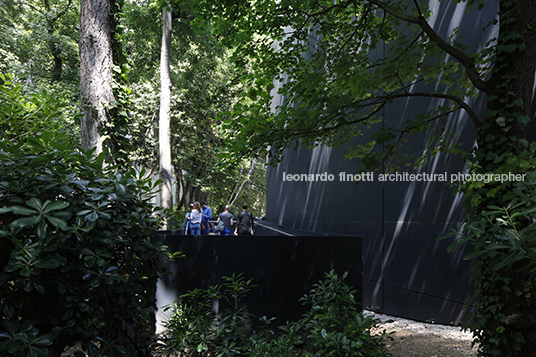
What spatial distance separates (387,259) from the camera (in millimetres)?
8500

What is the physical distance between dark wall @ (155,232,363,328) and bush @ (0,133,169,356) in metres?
3.32

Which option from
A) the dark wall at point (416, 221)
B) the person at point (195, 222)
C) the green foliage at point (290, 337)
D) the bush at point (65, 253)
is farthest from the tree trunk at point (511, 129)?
the person at point (195, 222)

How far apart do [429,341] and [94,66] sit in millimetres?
6162

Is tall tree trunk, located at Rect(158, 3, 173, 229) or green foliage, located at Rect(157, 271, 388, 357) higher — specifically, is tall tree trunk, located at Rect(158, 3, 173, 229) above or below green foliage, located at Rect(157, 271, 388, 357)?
above

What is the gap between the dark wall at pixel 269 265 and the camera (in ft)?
19.4

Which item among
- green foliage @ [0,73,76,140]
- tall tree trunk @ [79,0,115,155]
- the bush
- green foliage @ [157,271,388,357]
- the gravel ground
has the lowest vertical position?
the gravel ground

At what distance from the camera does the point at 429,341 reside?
572 centimetres

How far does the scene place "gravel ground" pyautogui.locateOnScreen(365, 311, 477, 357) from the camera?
512 cm

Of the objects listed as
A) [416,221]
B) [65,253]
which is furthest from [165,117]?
[65,253]

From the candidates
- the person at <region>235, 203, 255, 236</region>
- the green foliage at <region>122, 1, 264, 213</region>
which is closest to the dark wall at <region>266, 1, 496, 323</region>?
the person at <region>235, 203, 255, 236</region>

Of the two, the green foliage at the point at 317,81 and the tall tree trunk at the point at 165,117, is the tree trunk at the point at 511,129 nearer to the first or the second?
the green foliage at the point at 317,81

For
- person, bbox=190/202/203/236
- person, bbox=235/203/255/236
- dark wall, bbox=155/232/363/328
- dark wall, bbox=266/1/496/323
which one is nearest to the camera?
dark wall, bbox=155/232/363/328

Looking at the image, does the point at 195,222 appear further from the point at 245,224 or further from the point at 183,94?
the point at 183,94

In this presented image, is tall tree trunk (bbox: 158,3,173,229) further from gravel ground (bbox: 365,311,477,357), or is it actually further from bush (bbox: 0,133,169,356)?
bush (bbox: 0,133,169,356)
